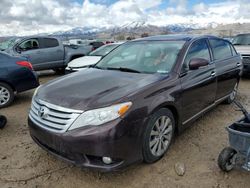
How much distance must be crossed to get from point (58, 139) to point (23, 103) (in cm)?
377

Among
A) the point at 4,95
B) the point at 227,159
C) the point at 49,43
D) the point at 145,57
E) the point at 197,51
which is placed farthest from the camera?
the point at 49,43

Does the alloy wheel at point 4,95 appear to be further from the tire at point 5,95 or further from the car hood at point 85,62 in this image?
the car hood at point 85,62

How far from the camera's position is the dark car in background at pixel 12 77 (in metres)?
5.55

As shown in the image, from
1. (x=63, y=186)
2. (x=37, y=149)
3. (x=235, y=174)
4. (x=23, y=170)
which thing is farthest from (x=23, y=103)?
(x=235, y=174)

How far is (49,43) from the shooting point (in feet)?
32.0

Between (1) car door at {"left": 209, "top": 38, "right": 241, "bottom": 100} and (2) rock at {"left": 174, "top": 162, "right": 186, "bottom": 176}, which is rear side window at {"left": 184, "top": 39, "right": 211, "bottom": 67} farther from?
(2) rock at {"left": 174, "top": 162, "right": 186, "bottom": 176}

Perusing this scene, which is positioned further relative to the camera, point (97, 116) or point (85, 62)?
point (85, 62)

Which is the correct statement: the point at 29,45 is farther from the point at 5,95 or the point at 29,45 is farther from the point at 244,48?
the point at 244,48

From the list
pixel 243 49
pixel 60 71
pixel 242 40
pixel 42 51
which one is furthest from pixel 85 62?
pixel 242 40

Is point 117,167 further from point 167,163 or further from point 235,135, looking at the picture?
point 235,135

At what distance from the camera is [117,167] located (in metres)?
2.53

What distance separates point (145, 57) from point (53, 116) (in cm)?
176

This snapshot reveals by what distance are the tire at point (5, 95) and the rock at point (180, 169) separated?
4295 mm

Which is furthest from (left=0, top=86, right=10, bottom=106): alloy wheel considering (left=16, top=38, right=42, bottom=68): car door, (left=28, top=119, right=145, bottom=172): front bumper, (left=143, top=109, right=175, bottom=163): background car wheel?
(left=143, top=109, right=175, bottom=163): background car wheel
